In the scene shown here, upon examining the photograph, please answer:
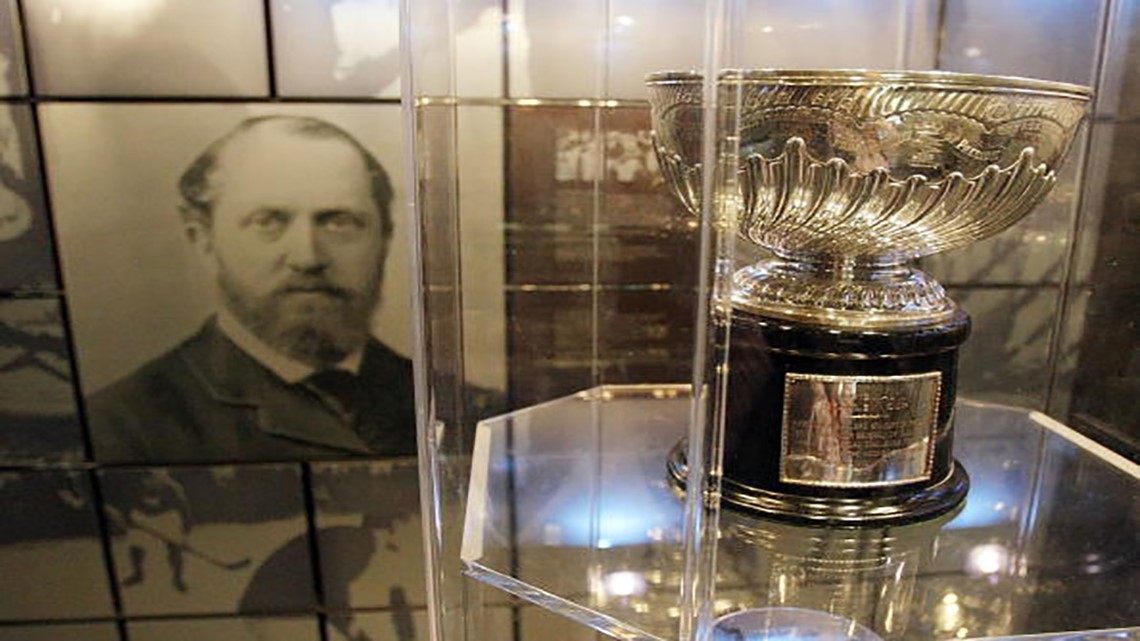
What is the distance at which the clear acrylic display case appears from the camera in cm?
32

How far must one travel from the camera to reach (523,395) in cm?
58

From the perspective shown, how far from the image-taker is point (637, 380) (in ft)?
1.94

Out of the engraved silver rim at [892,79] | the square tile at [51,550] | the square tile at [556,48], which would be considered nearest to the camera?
the engraved silver rim at [892,79]

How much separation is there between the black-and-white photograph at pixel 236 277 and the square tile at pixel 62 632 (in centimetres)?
15

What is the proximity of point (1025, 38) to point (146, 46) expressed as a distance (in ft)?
1.91

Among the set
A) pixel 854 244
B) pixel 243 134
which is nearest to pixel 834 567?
pixel 854 244

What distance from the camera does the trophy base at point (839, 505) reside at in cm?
37

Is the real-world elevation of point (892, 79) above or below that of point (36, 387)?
above

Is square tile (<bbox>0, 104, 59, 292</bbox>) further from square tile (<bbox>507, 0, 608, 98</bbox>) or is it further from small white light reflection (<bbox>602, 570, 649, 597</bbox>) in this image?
small white light reflection (<bbox>602, 570, 649, 597</bbox>)

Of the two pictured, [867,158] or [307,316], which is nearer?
[867,158]

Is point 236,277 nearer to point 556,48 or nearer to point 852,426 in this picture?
point 556,48

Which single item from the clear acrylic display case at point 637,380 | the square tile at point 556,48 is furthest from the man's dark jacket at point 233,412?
the square tile at point 556,48

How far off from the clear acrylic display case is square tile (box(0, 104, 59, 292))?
0.30m

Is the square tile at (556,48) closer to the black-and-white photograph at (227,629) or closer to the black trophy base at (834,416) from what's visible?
the black trophy base at (834,416)
